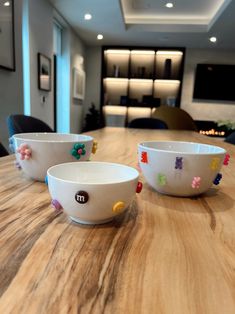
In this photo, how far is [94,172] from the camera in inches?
19.1

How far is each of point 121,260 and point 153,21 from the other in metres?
4.94

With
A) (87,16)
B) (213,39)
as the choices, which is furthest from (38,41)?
(213,39)

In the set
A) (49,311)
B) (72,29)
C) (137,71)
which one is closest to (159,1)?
(72,29)

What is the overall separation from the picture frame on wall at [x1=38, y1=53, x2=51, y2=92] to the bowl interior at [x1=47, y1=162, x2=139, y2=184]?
334 centimetres

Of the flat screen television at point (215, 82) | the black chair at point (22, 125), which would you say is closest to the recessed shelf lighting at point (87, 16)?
the flat screen television at point (215, 82)

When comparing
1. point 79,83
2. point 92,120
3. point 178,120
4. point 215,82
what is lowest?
point 92,120

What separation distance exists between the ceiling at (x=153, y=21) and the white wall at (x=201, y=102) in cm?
22

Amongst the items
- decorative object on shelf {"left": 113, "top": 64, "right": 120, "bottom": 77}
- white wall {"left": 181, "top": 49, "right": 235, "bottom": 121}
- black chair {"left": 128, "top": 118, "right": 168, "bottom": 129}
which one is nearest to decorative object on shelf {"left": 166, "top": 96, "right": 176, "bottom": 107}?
white wall {"left": 181, "top": 49, "right": 235, "bottom": 121}

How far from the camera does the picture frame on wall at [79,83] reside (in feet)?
16.4

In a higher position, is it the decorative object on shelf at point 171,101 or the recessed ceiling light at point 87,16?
the recessed ceiling light at point 87,16

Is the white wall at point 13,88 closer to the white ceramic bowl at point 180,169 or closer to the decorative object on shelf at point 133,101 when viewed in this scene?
the white ceramic bowl at point 180,169

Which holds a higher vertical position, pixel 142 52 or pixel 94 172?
pixel 142 52

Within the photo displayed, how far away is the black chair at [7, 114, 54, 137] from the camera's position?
117cm

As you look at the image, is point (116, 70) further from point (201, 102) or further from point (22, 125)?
point (22, 125)
